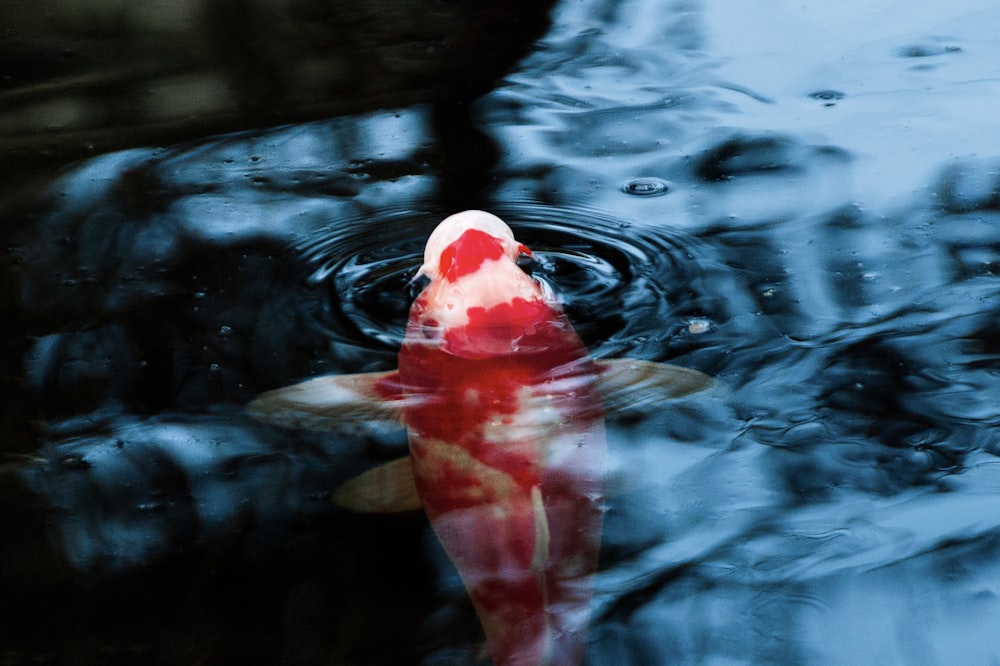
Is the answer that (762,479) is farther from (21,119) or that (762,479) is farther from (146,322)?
(21,119)

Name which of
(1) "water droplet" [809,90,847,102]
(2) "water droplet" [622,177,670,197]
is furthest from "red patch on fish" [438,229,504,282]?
(1) "water droplet" [809,90,847,102]

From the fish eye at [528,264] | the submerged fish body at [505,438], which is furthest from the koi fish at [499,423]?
the fish eye at [528,264]

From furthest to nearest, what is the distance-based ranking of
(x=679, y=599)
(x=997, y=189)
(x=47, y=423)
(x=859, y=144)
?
1. (x=859, y=144)
2. (x=997, y=189)
3. (x=47, y=423)
4. (x=679, y=599)

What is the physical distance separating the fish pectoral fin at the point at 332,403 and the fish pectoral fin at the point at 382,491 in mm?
120

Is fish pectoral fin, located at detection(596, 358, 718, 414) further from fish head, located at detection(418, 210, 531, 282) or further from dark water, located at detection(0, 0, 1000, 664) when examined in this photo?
fish head, located at detection(418, 210, 531, 282)

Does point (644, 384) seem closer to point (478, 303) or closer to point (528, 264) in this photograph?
point (478, 303)

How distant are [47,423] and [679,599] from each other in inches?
39.6

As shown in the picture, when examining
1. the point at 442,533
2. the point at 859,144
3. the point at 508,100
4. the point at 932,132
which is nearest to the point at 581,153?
the point at 508,100

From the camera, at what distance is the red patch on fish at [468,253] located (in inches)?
73.7

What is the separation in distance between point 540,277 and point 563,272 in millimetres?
49

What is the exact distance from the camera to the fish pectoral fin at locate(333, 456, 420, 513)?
158 cm

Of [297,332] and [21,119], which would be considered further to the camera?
[21,119]

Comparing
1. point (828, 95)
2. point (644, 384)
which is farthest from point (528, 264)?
point (828, 95)

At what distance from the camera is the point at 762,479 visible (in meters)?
1.61
